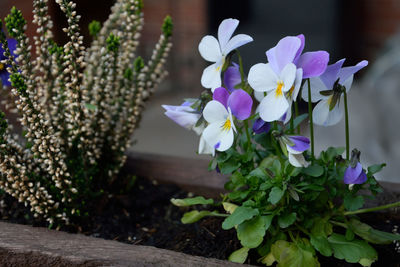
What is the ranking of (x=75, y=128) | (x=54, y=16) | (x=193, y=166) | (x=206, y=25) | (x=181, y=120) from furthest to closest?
(x=206, y=25), (x=54, y=16), (x=193, y=166), (x=75, y=128), (x=181, y=120)

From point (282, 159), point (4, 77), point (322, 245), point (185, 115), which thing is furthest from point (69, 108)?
point (322, 245)

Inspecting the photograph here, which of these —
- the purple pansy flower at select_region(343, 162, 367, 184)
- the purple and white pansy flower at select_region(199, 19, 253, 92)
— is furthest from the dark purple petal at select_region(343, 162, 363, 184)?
the purple and white pansy flower at select_region(199, 19, 253, 92)

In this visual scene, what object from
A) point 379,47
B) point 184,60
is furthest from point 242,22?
point 379,47

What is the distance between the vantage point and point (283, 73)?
1.05 m

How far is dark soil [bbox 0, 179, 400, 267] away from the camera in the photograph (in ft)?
4.37

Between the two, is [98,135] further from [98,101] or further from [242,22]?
[242,22]

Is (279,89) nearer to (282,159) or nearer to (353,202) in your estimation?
(282,159)

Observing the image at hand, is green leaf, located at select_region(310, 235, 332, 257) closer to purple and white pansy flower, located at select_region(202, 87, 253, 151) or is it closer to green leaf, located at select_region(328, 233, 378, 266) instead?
green leaf, located at select_region(328, 233, 378, 266)

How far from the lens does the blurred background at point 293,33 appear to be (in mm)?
3184

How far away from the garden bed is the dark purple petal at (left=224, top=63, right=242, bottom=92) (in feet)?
1.26

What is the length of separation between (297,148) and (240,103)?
0.15 m

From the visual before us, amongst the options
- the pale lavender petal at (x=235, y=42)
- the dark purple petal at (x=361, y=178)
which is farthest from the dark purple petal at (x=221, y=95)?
the dark purple petal at (x=361, y=178)

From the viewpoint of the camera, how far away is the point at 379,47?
480 centimetres

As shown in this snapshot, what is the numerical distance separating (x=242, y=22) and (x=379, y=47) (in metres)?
1.26
